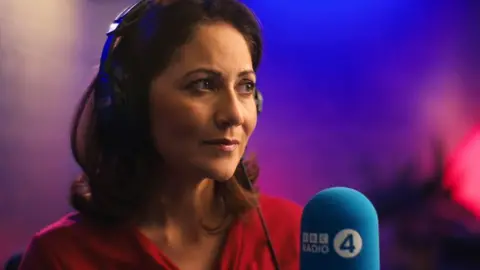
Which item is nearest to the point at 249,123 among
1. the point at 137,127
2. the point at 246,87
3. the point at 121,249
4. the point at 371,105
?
the point at 246,87

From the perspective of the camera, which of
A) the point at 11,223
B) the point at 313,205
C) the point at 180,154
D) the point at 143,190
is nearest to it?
the point at 313,205

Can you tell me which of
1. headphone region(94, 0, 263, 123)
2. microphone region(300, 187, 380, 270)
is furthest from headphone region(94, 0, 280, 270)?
microphone region(300, 187, 380, 270)

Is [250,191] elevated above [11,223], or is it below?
above

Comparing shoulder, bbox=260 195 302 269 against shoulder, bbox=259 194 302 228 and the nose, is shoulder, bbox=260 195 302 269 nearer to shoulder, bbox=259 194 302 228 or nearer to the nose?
shoulder, bbox=259 194 302 228

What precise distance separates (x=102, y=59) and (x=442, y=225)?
128 centimetres

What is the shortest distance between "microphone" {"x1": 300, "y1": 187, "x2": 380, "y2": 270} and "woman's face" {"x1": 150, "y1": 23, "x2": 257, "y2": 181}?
21 centimetres

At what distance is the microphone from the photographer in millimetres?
632

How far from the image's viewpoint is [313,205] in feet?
2.21

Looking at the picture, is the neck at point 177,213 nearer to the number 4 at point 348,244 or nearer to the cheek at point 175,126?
the cheek at point 175,126

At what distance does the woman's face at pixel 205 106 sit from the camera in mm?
837

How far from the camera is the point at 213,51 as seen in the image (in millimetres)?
863

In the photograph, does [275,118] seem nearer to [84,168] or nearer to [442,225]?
[442,225]

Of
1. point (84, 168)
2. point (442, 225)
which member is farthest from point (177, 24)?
point (442, 225)

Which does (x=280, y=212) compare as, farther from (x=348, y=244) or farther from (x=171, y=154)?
(x=348, y=244)
